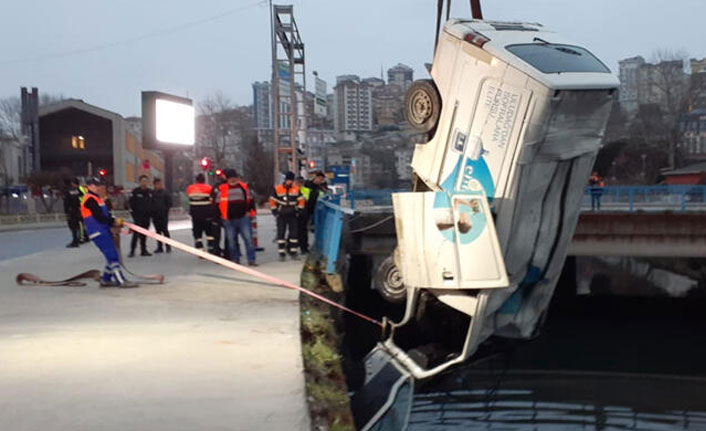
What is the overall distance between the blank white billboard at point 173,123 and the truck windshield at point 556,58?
1042cm

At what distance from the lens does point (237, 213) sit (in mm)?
14219

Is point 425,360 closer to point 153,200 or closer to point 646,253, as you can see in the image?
point 153,200

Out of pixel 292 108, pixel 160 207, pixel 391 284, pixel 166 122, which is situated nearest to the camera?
pixel 391 284

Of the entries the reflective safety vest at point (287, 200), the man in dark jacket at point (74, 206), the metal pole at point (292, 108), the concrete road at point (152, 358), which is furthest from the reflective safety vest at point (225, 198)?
the metal pole at point (292, 108)

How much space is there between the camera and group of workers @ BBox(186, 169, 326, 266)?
46.7 ft

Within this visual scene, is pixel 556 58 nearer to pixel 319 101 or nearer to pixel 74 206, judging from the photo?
pixel 74 206

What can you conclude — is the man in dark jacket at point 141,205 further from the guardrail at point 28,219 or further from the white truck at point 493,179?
the guardrail at point 28,219

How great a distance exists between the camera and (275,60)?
37.0m

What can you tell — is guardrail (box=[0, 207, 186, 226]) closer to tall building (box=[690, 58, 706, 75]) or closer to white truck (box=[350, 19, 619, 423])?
white truck (box=[350, 19, 619, 423])

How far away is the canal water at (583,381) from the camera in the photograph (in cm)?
1139

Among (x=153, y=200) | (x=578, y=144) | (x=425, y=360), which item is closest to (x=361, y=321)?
(x=153, y=200)

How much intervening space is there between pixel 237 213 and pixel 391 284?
176 inches

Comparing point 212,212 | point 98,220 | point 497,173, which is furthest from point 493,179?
point 212,212

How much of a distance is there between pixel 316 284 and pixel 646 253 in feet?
46.1
